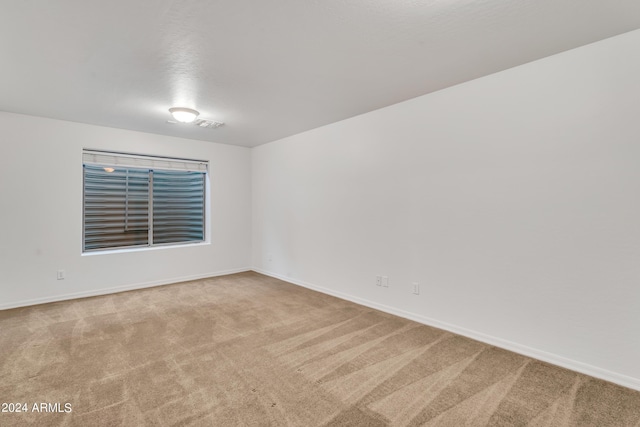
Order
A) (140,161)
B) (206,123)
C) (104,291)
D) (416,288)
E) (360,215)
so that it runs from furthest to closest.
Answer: (140,161) → (104,291) → (206,123) → (360,215) → (416,288)

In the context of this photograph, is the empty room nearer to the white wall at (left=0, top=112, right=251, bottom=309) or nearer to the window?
the white wall at (left=0, top=112, right=251, bottom=309)

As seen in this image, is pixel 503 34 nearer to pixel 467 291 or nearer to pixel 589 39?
pixel 589 39

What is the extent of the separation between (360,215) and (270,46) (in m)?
2.30

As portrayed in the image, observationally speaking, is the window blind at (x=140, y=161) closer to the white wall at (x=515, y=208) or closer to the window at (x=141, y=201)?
the window at (x=141, y=201)

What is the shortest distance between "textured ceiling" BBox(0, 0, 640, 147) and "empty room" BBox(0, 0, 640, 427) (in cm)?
2

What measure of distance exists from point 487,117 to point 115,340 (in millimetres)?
4102

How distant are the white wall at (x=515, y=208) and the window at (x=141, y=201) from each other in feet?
9.97

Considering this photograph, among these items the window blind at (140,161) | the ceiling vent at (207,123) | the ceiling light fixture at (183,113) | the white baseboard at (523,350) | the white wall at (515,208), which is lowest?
the white baseboard at (523,350)

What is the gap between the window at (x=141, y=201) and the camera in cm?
467

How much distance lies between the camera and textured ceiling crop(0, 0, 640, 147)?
73.1 inches

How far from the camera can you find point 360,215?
13.0 ft

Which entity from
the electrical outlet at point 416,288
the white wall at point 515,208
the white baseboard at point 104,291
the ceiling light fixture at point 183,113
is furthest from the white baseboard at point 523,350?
the ceiling light fixture at point 183,113

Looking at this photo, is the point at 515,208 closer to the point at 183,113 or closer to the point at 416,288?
the point at 416,288

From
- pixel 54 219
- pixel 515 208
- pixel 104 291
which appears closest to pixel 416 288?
pixel 515 208
